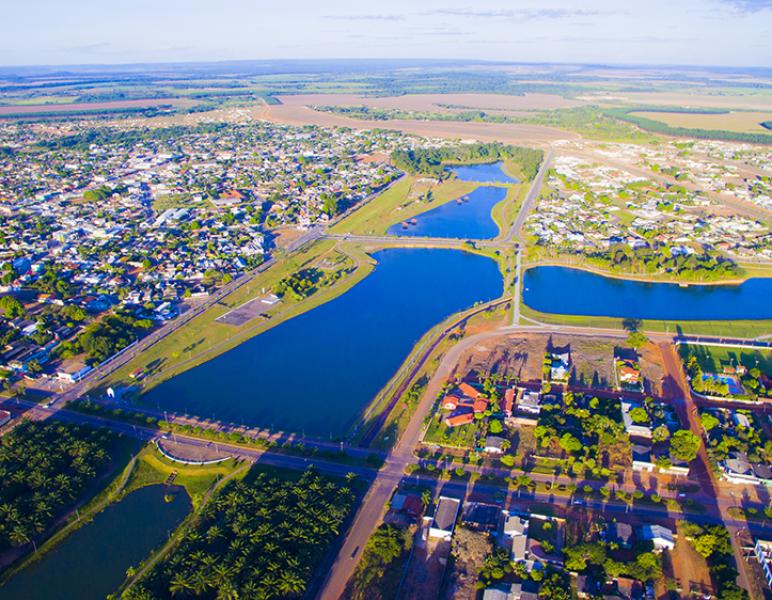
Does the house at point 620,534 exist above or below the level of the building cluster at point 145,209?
below

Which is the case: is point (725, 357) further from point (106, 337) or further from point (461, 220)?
point (106, 337)

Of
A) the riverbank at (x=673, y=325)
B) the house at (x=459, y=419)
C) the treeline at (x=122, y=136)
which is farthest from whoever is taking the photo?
the treeline at (x=122, y=136)

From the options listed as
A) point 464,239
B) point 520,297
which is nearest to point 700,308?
point 520,297

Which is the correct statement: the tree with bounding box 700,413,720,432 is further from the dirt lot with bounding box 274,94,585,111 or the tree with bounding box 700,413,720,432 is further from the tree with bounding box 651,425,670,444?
the dirt lot with bounding box 274,94,585,111

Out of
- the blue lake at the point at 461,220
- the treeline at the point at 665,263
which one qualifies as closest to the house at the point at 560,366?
the treeline at the point at 665,263

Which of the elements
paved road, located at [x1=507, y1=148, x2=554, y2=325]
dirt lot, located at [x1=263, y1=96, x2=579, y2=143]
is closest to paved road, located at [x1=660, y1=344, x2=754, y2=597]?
paved road, located at [x1=507, y1=148, x2=554, y2=325]

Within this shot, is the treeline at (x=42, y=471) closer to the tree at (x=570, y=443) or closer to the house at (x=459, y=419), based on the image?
the house at (x=459, y=419)

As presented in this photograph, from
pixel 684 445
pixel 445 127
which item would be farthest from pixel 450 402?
pixel 445 127
